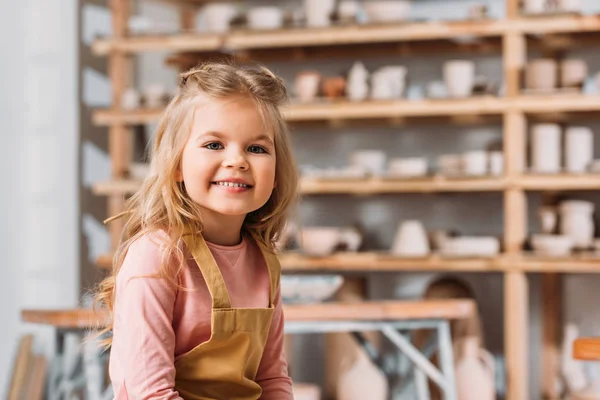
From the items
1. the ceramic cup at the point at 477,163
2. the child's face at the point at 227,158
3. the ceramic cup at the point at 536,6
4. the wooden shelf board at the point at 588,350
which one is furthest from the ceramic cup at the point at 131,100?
the child's face at the point at 227,158

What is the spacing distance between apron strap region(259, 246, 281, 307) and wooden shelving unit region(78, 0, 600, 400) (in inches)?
91.3

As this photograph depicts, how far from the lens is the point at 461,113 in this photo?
3.56 meters

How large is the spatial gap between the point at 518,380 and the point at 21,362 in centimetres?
194

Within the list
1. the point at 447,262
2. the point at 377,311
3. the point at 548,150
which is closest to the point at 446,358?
the point at 377,311

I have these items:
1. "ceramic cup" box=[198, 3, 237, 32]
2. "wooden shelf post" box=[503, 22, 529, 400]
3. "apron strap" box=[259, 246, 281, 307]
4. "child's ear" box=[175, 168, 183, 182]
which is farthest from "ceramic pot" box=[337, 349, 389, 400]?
"child's ear" box=[175, 168, 183, 182]

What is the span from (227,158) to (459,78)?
2.54 meters

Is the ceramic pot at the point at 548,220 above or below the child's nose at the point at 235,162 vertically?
below

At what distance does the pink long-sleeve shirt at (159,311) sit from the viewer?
1.10 meters

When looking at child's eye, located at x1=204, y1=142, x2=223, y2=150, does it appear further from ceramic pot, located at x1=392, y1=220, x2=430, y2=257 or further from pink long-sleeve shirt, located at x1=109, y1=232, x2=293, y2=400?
ceramic pot, located at x1=392, y1=220, x2=430, y2=257

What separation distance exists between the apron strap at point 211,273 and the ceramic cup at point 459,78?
254cm

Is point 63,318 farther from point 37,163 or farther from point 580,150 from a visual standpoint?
point 580,150

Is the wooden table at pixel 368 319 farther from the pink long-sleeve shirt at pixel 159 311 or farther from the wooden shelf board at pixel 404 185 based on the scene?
the pink long-sleeve shirt at pixel 159 311

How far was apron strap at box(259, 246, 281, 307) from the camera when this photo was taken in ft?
4.17

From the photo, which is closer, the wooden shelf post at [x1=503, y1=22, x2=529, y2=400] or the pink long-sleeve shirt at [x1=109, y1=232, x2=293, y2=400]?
the pink long-sleeve shirt at [x1=109, y1=232, x2=293, y2=400]
